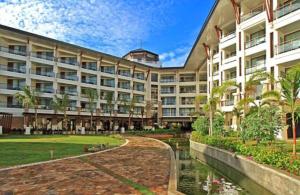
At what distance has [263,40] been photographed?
37.0 meters

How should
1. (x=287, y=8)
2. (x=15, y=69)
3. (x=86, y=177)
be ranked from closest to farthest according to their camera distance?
1. (x=86, y=177)
2. (x=287, y=8)
3. (x=15, y=69)

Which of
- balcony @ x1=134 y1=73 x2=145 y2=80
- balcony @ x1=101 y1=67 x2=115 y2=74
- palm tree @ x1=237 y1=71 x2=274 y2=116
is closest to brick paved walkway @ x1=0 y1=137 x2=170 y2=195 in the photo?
palm tree @ x1=237 y1=71 x2=274 y2=116

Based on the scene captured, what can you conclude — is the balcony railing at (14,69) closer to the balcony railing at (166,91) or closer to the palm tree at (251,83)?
the balcony railing at (166,91)

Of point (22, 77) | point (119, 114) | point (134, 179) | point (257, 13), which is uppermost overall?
point (257, 13)

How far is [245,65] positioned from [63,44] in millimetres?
34350

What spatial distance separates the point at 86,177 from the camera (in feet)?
46.3

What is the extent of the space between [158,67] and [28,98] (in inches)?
1534

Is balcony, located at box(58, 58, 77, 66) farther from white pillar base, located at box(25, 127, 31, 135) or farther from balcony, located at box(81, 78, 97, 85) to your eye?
white pillar base, located at box(25, 127, 31, 135)

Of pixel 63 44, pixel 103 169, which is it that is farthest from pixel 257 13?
pixel 63 44

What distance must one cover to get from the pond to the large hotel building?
1589cm

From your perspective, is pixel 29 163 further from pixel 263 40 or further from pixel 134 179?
pixel 263 40

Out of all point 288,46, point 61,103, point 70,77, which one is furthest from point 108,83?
point 288,46

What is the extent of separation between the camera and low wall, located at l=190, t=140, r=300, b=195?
12.0 meters

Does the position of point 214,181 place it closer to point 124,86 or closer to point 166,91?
point 124,86
